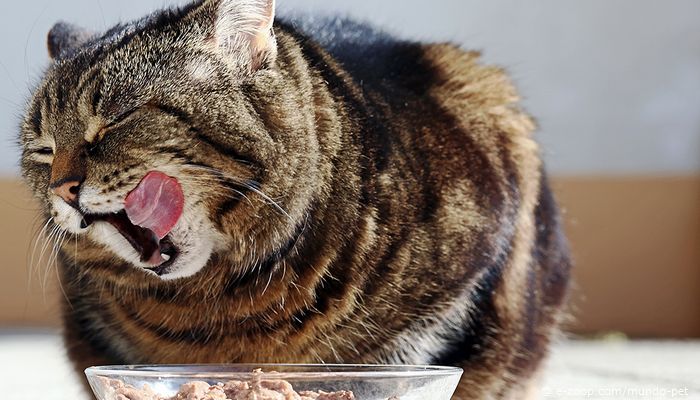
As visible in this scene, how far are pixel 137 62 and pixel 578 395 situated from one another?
1319mm

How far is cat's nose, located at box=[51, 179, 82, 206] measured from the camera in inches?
55.0

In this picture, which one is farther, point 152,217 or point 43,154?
point 43,154

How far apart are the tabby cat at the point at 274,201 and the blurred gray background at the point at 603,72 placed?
3275 mm

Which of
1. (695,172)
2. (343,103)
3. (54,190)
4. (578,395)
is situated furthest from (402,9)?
(54,190)

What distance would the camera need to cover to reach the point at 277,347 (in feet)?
5.27

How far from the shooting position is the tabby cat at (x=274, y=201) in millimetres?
1436

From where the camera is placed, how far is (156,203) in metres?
1.40

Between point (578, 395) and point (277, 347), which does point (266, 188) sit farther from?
point (578, 395)

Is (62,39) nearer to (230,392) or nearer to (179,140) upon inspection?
(179,140)

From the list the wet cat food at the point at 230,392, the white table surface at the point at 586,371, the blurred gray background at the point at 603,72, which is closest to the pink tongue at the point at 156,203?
the wet cat food at the point at 230,392

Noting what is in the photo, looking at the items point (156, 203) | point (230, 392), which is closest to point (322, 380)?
point (230, 392)

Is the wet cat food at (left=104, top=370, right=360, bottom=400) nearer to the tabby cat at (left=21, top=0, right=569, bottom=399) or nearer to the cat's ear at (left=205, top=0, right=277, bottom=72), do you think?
the tabby cat at (left=21, top=0, right=569, bottom=399)

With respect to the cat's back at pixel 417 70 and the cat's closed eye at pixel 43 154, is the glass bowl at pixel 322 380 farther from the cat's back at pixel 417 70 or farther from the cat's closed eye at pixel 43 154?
the cat's back at pixel 417 70

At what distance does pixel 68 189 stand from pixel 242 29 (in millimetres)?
349
